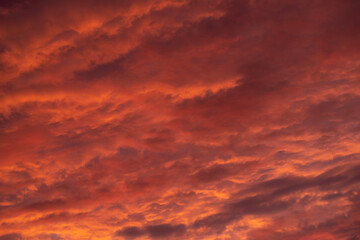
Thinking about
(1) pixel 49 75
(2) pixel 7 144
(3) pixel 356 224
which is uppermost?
(1) pixel 49 75

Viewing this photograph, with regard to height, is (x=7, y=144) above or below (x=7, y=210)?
above

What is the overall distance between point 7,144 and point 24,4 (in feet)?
17.4

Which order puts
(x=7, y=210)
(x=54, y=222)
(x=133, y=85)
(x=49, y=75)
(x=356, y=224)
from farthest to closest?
(x=356, y=224) < (x=54, y=222) < (x=7, y=210) < (x=133, y=85) < (x=49, y=75)

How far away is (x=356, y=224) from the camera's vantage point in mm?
23547

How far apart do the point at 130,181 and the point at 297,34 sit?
8.77 meters

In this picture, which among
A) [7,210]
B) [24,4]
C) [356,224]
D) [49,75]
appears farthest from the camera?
[356,224]

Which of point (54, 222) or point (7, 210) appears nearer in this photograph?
point (7, 210)

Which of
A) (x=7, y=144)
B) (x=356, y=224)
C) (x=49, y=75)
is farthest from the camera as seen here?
(x=356, y=224)

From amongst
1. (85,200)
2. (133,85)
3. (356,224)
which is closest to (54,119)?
(133,85)

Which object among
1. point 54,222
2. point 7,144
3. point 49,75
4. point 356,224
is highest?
point 49,75

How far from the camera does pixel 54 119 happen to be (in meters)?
10.8

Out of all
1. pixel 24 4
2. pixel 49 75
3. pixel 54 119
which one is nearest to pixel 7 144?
pixel 54 119

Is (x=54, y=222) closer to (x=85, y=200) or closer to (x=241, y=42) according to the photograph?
(x=85, y=200)

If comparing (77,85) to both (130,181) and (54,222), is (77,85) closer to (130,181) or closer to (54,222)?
(130,181)
